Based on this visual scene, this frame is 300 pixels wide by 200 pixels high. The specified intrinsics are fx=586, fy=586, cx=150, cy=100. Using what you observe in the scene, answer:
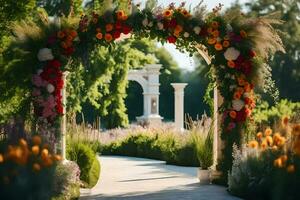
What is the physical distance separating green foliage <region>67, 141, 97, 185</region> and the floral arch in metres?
0.83

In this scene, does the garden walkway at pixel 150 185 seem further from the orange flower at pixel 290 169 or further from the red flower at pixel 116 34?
the red flower at pixel 116 34

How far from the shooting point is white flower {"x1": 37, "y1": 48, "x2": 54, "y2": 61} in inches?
348

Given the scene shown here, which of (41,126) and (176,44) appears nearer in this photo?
(41,126)

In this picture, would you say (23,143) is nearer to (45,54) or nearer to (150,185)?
(45,54)

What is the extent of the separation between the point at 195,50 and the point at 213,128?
69.4 inches

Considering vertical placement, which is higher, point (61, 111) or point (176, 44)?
point (176, 44)

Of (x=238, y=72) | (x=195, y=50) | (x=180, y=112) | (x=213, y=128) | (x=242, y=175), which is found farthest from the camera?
(x=180, y=112)

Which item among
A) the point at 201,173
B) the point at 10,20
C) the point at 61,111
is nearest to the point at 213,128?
the point at 201,173

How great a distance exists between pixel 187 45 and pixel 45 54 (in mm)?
2368

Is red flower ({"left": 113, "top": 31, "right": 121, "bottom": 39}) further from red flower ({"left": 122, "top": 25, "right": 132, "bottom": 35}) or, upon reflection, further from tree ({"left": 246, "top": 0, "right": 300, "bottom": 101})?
tree ({"left": 246, "top": 0, "right": 300, "bottom": 101})

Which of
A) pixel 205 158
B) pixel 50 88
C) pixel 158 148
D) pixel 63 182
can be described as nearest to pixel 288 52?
pixel 158 148

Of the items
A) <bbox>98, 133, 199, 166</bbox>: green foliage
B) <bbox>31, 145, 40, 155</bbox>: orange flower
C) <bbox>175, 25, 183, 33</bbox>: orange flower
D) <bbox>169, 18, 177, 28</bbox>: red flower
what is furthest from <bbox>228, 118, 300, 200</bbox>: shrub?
<bbox>98, 133, 199, 166</bbox>: green foliage

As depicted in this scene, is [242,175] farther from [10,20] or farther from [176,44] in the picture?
[10,20]

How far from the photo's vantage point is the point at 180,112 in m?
20.7
